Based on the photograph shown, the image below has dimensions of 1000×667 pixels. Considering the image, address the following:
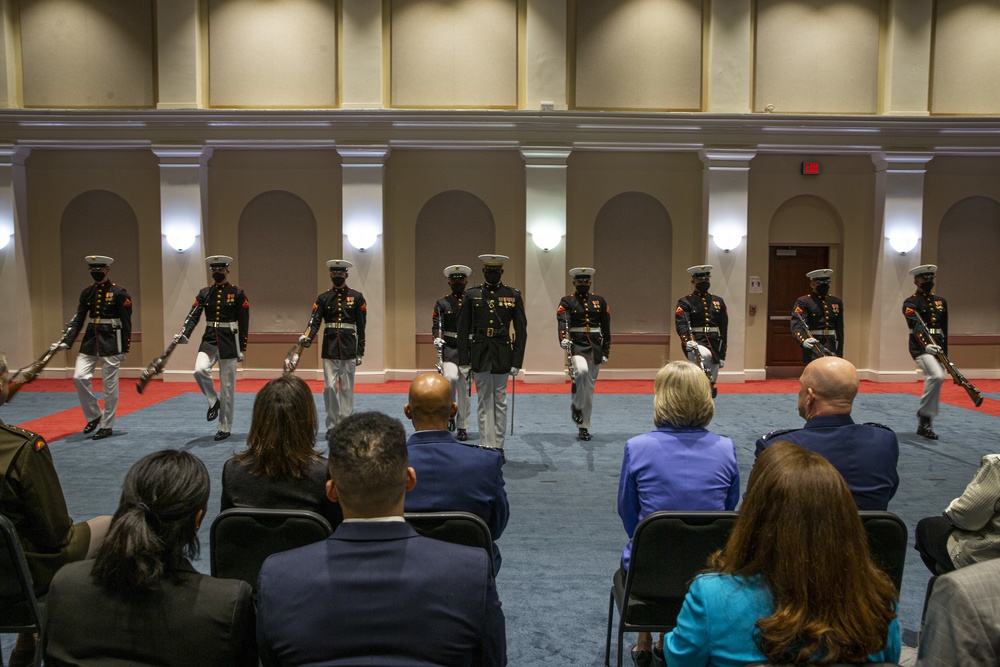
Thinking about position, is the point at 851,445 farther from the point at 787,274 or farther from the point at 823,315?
the point at 787,274

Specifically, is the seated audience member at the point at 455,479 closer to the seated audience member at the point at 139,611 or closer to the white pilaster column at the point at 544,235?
the seated audience member at the point at 139,611

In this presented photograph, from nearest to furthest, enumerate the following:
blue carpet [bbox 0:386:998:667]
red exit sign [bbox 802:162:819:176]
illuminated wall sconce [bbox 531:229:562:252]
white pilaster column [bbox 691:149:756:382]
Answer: blue carpet [bbox 0:386:998:667]
illuminated wall sconce [bbox 531:229:562:252]
white pilaster column [bbox 691:149:756:382]
red exit sign [bbox 802:162:819:176]

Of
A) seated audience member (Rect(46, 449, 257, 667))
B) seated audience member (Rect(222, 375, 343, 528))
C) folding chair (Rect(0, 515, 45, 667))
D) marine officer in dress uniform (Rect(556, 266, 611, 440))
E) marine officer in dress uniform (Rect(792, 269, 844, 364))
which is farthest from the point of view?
marine officer in dress uniform (Rect(792, 269, 844, 364))

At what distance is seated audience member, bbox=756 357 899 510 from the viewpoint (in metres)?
3.50

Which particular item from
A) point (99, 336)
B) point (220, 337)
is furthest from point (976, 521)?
point (99, 336)

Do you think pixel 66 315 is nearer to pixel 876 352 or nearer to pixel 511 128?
pixel 511 128

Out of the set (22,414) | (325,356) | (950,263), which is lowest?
(22,414)

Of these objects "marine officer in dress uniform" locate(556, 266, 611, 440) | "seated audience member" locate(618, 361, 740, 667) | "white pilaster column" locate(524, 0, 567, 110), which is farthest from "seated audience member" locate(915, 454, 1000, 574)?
"white pilaster column" locate(524, 0, 567, 110)

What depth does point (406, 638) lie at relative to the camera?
6.18 ft

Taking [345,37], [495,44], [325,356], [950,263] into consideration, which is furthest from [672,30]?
[325,356]

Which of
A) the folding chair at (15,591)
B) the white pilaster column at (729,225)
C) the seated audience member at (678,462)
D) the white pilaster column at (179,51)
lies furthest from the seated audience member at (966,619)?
the white pilaster column at (179,51)

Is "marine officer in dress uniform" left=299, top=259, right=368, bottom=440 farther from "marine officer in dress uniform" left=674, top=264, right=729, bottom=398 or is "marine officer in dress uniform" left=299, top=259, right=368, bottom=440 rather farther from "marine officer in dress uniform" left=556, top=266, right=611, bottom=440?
"marine officer in dress uniform" left=674, top=264, right=729, bottom=398

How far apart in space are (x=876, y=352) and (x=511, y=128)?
25.8 feet

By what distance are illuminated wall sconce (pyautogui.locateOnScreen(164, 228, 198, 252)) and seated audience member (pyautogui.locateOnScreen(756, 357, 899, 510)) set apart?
12.3 m
